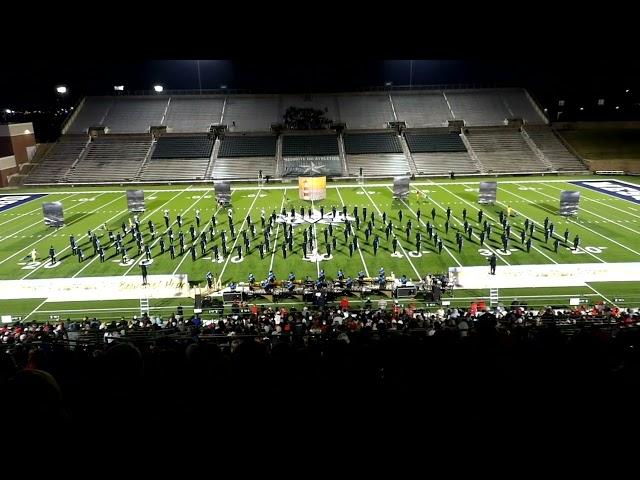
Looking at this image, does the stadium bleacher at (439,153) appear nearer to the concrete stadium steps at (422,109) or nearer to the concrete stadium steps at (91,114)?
A: the concrete stadium steps at (422,109)

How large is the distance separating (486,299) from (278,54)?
28.3 ft

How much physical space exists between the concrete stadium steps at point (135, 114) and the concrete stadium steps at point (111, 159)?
5.51 ft

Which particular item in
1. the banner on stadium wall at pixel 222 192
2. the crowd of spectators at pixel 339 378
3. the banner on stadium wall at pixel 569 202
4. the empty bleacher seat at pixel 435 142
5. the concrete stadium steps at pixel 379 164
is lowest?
the banner on stadium wall at pixel 569 202

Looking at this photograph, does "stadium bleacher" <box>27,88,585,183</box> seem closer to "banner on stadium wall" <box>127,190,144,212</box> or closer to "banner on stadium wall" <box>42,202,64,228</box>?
"banner on stadium wall" <box>127,190,144,212</box>

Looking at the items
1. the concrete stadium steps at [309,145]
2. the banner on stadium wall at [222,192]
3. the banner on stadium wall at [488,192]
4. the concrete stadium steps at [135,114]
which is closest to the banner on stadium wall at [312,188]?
the banner on stadium wall at [222,192]

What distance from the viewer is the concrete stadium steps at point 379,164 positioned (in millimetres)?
37000

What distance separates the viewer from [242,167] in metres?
37.8

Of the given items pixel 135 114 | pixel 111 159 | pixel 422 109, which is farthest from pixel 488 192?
pixel 135 114

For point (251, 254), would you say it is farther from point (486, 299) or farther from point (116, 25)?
point (116, 25)

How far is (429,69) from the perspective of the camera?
1898 inches

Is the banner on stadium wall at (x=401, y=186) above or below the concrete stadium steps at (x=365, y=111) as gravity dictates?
below

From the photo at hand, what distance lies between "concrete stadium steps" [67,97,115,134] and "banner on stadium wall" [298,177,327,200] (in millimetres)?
28383

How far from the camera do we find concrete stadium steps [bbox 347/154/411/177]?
121 feet

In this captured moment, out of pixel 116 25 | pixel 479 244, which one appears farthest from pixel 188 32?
pixel 479 244
